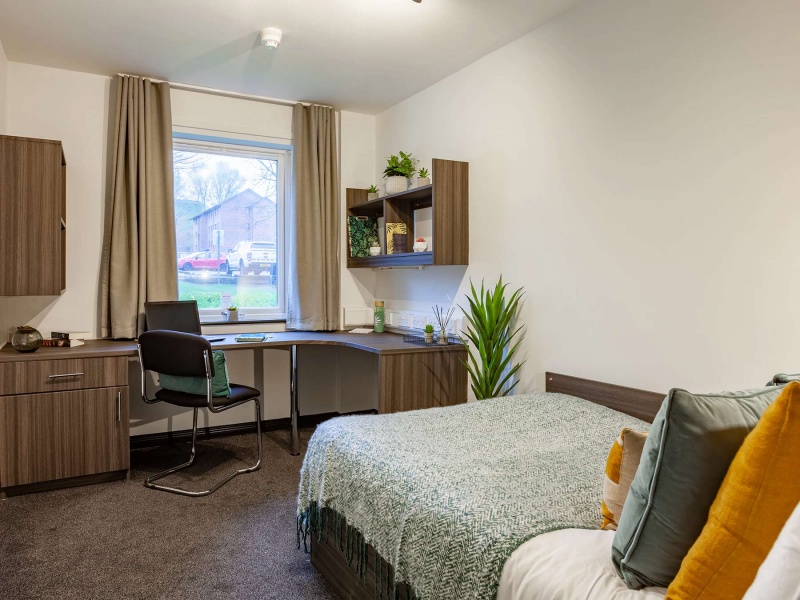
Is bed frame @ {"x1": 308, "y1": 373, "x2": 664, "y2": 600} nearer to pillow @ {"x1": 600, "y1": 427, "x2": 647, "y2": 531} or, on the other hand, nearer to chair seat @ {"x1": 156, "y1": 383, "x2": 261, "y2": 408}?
pillow @ {"x1": 600, "y1": 427, "x2": 647, "y2": 531}

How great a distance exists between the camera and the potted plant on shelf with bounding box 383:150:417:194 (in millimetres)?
3871

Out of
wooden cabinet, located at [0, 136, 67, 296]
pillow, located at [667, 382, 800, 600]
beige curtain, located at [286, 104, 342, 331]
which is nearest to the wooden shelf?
beige curtain, located at [286, 104, 342, 331]

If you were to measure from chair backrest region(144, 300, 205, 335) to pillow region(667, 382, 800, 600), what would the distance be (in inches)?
132

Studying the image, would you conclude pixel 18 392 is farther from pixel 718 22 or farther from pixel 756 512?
pixel 718 22

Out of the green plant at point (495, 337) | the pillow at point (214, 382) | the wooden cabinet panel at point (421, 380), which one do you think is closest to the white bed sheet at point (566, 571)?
the green plant at point (495, 337)

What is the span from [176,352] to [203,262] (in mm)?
1295

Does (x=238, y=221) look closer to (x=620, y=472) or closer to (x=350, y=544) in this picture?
(x=350, y=544)

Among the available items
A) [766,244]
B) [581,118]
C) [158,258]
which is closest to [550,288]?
[581,118]

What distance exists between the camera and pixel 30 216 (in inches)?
122

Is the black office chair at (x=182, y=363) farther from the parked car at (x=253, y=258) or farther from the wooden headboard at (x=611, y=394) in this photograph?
the wooden headboard at (x=611, y=394)

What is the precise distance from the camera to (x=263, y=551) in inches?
95.7

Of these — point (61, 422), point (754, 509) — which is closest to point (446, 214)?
point (61, 422)

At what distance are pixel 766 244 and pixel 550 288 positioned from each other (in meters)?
1.08

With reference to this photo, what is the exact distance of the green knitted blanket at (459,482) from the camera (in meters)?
1.37
